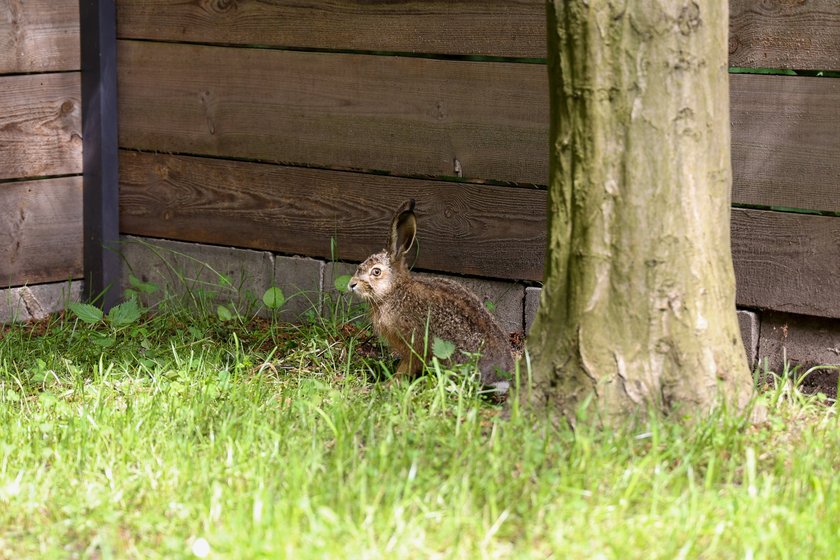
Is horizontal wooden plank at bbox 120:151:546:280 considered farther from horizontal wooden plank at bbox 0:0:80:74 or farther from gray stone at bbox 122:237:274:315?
horizontal wooden plank at bbox 0:0:80:74

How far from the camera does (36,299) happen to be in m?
6.26

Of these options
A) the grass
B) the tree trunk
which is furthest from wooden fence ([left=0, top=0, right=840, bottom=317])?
the tree trunk

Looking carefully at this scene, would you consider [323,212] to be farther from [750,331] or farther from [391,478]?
[391,478]

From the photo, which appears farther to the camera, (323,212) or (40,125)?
(40,125)

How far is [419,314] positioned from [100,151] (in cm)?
254

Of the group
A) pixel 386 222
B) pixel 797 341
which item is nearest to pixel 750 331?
pixel 797 341

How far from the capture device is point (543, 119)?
204 inches

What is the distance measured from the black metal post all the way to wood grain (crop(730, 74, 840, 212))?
3435 millimetres

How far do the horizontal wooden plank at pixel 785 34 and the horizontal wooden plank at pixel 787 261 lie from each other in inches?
24.9

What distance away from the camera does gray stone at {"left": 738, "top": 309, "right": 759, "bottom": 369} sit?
4879 millimetres

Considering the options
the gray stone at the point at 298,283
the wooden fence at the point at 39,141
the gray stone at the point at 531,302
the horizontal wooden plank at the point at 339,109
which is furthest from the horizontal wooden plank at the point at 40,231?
the gray stone at the point at 531,302

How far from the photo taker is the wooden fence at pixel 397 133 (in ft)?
15.3

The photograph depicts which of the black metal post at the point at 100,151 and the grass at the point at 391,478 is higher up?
the black metal post at the point at 100,151

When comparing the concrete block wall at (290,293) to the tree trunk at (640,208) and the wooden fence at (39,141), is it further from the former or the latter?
the tree trunk at (640,208)
